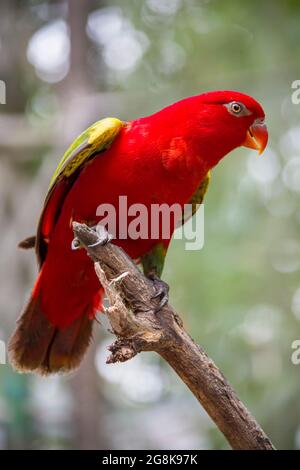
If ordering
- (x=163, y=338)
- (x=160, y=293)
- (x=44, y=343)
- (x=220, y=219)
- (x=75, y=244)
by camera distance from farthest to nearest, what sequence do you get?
(x=220, y=219) → (x=44, y=343) → (x=75, y=244) → (x=160, y=293) → (x=163, y=338)

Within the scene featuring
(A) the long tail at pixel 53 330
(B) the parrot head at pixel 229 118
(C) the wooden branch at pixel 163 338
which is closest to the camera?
(C) the wooden branch at pixel 163 338

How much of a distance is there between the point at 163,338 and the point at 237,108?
1354 millimetres

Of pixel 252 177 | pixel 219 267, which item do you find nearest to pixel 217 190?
pixel 252 177

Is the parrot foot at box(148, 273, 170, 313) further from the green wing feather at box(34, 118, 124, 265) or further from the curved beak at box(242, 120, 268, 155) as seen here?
the curved beak at box(242, 120, 268, 155)

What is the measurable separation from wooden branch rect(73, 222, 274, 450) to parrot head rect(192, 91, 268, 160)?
2.97 ft

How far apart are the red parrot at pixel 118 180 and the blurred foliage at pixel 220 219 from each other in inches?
64.7

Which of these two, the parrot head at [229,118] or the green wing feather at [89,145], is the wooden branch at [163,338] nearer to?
the green wing feather at [89,145]

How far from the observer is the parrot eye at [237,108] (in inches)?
130

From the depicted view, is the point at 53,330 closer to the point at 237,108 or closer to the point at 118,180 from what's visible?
the point at 118,180

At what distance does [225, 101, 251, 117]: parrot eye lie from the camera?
330 centimetres

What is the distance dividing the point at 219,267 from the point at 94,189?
2040 mm

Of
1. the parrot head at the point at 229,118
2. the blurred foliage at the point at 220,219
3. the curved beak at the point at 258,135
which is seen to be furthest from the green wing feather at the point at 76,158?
the blurred foliage at the point at 220,219

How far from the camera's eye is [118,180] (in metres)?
3.15

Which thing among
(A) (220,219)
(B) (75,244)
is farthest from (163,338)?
(A) (220,219)
